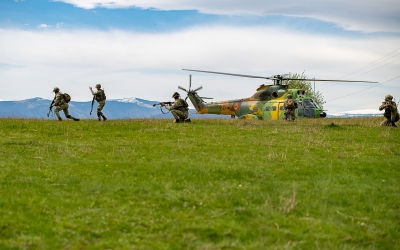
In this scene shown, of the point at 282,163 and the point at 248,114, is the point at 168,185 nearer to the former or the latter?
the point at 282,163

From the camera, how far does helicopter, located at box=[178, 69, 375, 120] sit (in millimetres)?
44125

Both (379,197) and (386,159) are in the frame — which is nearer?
(379,197)

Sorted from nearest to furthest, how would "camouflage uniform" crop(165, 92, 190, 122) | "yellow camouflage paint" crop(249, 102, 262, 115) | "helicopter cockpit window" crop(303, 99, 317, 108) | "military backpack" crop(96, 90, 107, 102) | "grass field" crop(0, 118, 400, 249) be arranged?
"grass field" crop(0, 118, 400, 249) < "camouflage uniform" crop(165, 92, 190, 122) < "military backpack" crop(96, 90, 107, 102) < "helicopter cockpit window" crop(303, 99, 317, 108) < "yellow camouflage paint" crop(249, 102, 262, 115)

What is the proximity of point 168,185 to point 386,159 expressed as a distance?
28.0 ft

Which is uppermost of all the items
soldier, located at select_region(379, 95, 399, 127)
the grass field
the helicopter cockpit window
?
the helicopter cockpit window

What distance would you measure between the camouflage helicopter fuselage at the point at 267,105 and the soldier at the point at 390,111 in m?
13.0

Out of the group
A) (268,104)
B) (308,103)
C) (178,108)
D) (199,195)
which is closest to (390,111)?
(178,108)

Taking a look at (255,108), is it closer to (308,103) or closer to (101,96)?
(308,103)

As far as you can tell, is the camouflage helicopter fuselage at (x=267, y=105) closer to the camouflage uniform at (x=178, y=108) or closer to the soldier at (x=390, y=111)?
the soldier at (x=390, y=111)

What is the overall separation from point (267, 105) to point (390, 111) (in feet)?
55.0

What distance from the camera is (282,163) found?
16797 millimetres

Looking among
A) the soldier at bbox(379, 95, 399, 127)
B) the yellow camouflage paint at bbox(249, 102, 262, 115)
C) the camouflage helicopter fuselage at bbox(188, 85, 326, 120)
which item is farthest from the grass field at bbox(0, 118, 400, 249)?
the yellow camouflage paint at bbox(249, 102, 262, 115)

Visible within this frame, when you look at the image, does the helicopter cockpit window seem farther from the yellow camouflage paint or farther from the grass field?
the grass field

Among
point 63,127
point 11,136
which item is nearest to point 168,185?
point 11,136
